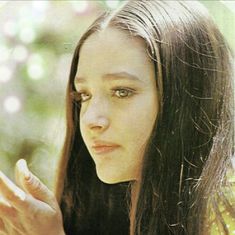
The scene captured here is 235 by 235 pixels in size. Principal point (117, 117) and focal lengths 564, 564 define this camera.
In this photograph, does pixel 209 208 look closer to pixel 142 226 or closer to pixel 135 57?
pixel 142 226

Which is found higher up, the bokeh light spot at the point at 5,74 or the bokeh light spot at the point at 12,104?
the bokeh light spot at the point at 5,74

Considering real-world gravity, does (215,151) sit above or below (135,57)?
below

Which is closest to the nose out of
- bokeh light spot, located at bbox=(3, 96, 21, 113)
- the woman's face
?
the woman's face

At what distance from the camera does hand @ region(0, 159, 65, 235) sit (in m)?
0.87

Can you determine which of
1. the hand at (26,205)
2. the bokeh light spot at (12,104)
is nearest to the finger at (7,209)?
the hand at (26,205)

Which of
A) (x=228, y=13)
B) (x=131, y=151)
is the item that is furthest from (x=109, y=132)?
(x=228, y=13)

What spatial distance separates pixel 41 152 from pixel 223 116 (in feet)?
0.94

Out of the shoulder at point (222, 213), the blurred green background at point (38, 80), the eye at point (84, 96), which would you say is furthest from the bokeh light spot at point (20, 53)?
the shoulder at point (222, 213)

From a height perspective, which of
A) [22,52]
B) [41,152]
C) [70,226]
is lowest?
[70,226]

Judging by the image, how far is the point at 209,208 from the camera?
840 mm

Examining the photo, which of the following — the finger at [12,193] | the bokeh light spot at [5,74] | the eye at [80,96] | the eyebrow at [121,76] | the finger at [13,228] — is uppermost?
the eyebrow at [121,76]

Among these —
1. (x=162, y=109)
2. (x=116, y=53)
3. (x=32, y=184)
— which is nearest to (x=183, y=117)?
(x=162, y=109)

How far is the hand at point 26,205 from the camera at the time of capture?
87 cm

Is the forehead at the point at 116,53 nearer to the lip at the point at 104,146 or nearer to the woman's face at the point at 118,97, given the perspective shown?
the woman's face at the point at 118,97
